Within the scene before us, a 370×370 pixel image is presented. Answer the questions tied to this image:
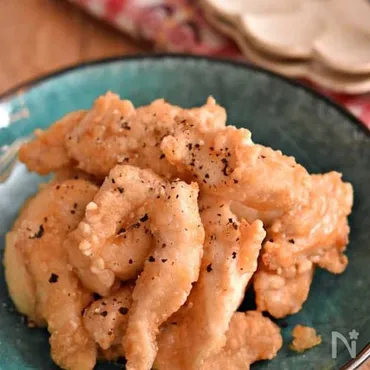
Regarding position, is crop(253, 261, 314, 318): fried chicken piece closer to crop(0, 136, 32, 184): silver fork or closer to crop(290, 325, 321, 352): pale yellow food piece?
crop(290, 325, 321, 352): pale yellow food piece

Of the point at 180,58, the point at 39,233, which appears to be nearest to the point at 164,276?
the point at 39,233

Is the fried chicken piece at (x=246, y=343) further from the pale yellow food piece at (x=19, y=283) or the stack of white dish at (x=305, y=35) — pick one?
the stack of white dish at (x=305, y=35)

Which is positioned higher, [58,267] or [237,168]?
[237,168]

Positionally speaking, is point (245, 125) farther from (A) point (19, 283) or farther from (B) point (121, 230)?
(A) point (19, 283)

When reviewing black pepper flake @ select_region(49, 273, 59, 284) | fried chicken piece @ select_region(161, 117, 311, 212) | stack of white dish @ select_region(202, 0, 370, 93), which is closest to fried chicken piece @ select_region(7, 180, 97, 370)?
black pepper flake @ select_region(49, 273, 59, 284)

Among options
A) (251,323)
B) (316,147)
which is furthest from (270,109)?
(251,323)
